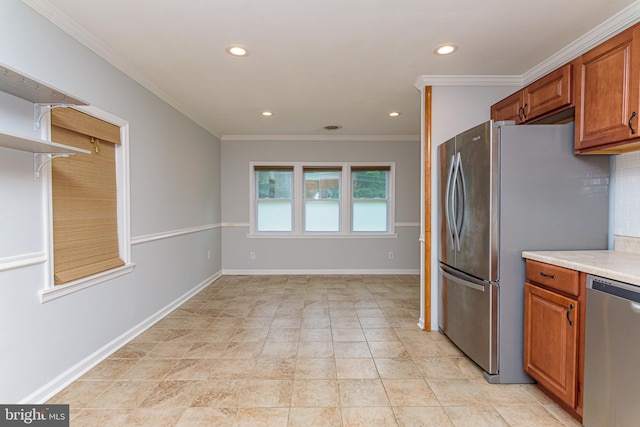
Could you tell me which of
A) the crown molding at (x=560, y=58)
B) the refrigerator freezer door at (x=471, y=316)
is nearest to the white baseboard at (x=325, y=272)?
the refrigerator freezer door at (x=471, y=316)

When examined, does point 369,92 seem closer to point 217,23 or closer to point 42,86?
point 217,23

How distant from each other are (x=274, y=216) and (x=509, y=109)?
4.10m

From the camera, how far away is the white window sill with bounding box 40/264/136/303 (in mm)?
2021

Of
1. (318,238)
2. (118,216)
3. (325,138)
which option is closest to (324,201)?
(318,238)

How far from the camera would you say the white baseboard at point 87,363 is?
1.97 m

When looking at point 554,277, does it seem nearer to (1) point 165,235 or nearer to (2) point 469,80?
(2) point 469,80

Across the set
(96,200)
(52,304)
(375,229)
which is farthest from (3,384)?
(375,229)

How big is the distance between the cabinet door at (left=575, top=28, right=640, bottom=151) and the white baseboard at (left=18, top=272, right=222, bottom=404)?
3.78 metres

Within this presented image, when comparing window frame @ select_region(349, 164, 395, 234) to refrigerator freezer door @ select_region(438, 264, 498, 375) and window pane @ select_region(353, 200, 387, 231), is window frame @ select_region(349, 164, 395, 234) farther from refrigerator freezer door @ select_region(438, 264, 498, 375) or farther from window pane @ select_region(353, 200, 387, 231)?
refrigerator freezer door @ select_region(438, 264, 498, 375)

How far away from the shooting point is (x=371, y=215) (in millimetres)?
5926

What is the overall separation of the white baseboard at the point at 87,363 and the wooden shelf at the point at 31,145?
1459mm

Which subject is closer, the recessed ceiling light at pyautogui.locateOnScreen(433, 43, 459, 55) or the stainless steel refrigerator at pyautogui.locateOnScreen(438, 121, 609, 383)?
the stainless steel refrigerator at pyautogui.locateOnScreen(438, 121, 609, 383)

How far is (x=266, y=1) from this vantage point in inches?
76.4

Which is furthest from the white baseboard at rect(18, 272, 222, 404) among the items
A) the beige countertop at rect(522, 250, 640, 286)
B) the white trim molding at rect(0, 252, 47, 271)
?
the beige countertop at rect(522, 250, 640, 286)
